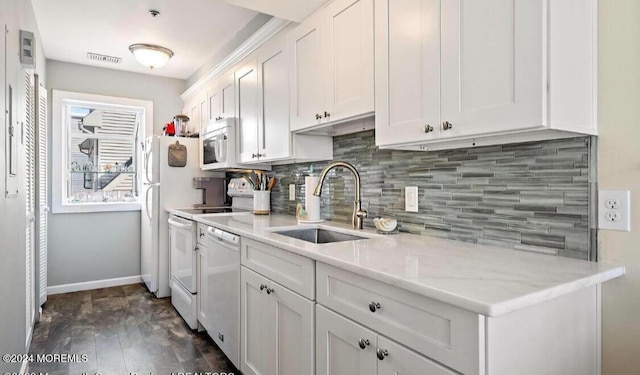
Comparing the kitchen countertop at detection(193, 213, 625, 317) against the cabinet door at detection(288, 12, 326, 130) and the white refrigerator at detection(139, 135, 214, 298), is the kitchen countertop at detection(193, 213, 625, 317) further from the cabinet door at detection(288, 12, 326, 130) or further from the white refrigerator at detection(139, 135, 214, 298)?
the white refrigerator at detection(139, 135, 214, 298)

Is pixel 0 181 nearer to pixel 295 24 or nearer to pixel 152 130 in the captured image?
pixel 295 24

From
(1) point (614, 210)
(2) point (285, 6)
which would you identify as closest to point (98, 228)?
(2) point (285, 6)

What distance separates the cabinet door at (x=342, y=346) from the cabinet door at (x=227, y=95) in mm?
2209

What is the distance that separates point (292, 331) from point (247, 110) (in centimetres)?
186

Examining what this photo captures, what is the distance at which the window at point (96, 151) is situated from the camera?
3967 mm

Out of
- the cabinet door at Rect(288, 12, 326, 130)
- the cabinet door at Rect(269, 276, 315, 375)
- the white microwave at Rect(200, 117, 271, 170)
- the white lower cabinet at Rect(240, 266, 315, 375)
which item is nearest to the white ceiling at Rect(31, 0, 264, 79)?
the white microwave at Rect(200, 117, 271, 170)

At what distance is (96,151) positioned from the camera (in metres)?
4.26

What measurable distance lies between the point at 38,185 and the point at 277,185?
6.26 feet

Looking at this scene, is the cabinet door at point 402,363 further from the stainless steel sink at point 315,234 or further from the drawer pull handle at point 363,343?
the stainless steel sink at point 315,234

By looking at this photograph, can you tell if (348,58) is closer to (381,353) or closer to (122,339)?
(381,353)

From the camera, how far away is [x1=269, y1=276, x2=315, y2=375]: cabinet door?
4.87 feet

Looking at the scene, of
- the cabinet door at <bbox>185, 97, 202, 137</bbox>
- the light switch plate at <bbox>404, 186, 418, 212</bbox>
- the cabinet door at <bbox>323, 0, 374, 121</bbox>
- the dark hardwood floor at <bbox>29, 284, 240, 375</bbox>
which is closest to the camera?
the cabinet door at <bbox>323, 0, 374, 121</bbox>

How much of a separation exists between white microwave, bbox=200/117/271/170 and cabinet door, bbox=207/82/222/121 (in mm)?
161

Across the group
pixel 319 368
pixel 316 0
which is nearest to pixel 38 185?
pixel 316 0
